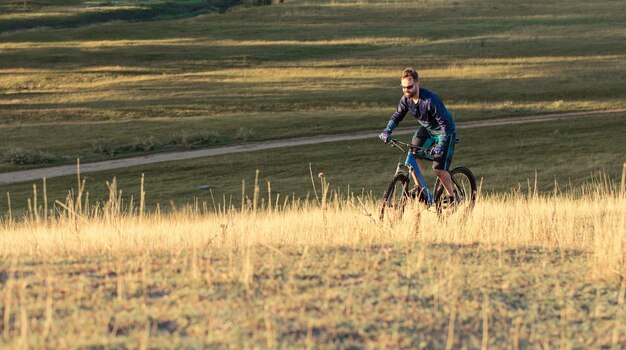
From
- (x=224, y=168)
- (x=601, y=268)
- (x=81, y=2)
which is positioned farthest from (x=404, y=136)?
(x=81, y=2)

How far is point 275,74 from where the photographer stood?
230 feet

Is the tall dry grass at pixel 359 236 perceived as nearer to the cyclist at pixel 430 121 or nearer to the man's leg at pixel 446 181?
the man's leg at pixel 446 181

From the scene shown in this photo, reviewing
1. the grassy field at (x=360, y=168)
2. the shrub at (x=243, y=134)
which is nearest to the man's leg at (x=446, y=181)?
the grassy field at (x=360, y=168)

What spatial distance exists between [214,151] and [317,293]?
35495 mm

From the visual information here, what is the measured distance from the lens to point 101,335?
20.0 feet

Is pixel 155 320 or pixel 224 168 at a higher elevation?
pixel 155 320

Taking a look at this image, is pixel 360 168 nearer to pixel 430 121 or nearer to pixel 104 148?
pixel 104 148

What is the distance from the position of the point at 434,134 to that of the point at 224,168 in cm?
2520

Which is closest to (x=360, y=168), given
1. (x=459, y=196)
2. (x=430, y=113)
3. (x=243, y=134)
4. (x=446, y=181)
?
(x=243, y=134)

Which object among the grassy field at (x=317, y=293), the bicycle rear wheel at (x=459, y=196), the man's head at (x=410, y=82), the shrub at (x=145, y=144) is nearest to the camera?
the grassy field at (x=317, y=293)

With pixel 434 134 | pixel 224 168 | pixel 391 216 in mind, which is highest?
pixel 434 134

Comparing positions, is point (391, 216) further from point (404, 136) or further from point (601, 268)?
point (404, 136)

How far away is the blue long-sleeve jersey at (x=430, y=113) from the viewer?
41.3ft

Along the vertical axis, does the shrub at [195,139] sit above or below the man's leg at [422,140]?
below
